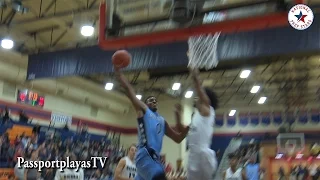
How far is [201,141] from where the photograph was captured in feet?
14.0

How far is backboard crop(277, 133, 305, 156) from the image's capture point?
1967 centimetres

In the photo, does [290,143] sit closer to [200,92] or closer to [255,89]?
[255,89]

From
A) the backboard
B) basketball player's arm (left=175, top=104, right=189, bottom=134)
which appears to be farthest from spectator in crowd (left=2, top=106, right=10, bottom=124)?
the backboard

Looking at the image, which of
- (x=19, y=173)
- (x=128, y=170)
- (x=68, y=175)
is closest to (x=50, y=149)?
(x=19, y=173)

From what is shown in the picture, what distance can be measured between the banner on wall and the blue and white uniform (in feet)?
41.2

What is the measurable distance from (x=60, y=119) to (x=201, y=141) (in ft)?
44.1

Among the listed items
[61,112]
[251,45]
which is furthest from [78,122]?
[251,45]

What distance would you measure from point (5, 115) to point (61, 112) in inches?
141

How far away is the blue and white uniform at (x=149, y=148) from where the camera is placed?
14.3 ft

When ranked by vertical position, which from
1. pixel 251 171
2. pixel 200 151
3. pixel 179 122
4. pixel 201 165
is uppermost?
pixel 251 171

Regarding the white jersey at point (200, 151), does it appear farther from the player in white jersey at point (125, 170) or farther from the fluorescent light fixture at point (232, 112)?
the fluorescent light fixture at point (232, 112)

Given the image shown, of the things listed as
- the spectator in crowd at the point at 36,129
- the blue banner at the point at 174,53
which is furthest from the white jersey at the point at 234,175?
the spectator in crowd at the point at 36,129

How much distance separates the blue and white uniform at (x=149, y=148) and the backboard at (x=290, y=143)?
1629 centimetres

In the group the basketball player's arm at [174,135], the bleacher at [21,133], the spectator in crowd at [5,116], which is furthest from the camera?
the spectator in crowd at [5,116]
